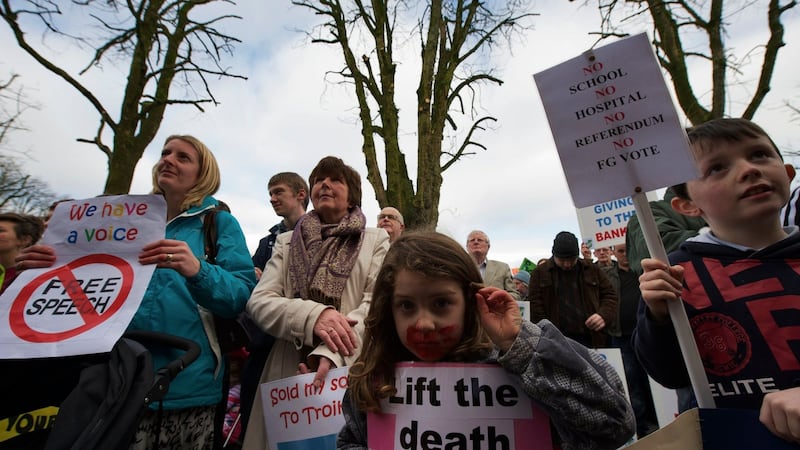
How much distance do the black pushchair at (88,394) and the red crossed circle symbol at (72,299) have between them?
0.12 metres

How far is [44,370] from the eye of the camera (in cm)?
170

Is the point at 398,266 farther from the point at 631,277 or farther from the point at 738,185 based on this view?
the point at 631,277

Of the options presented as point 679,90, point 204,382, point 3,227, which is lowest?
point 204,382

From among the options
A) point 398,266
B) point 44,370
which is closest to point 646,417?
point 398,266

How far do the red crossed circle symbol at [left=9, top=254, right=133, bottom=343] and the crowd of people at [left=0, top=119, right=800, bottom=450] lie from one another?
0.09 meters

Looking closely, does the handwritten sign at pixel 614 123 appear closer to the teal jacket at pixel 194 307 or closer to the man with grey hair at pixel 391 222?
the teal jacket at pixel 194 307

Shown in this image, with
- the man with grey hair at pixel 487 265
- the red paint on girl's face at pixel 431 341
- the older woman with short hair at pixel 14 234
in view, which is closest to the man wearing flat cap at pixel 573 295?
the man with grey hair at pixel 487 265

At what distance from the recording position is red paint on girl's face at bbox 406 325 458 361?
1.37 m

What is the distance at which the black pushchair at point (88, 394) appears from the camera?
1389 millimetres

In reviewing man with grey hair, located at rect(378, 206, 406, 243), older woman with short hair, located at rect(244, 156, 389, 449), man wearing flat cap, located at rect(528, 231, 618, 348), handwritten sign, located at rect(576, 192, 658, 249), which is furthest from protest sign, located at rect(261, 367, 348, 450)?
handwritten sign, located at rect(576, 192, 658, 249)

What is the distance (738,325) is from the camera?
4.14ft

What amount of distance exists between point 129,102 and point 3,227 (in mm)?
4687

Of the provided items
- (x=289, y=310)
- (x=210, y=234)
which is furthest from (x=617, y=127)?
(x=210, y=234)

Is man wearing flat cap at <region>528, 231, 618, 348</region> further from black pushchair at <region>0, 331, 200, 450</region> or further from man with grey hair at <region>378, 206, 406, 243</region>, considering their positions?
black pushchair at <region>0, 331, 200, 450</region>
